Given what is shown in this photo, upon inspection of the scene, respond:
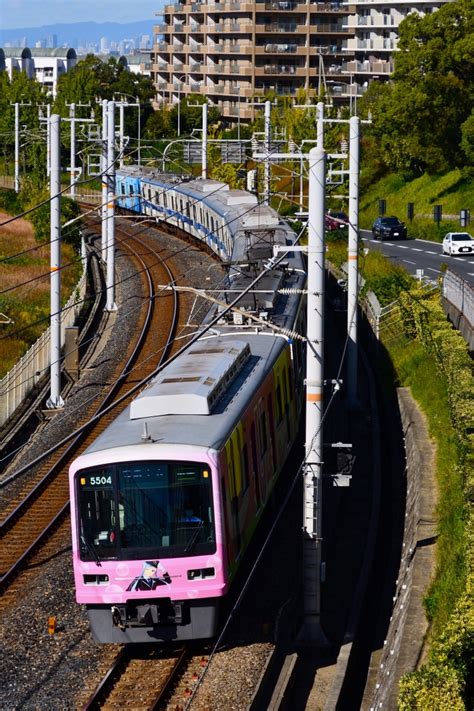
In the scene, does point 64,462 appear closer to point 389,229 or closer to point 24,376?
point 24,376

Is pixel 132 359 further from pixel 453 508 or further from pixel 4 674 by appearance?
A: pixel 4 674

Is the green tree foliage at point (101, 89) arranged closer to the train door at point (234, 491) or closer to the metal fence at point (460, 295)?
the metal fence at point (460, 295)

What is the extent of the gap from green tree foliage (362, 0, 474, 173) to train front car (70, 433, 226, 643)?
128 ft

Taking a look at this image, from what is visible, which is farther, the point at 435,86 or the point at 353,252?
the point at 435,86

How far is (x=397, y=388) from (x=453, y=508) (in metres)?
9.06

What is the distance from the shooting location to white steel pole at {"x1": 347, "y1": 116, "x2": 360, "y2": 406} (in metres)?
23.8

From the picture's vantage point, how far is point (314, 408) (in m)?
14.3

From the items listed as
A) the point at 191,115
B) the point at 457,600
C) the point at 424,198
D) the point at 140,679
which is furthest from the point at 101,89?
the point at 457,600

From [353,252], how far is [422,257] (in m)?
19.0

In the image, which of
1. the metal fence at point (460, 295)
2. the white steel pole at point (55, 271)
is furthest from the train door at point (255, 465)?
the metal fence at point (460, 295)

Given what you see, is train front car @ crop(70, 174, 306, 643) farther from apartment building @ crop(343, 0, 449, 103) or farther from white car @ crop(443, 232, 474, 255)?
apartment building @ crop(343, 0, 449, 103)

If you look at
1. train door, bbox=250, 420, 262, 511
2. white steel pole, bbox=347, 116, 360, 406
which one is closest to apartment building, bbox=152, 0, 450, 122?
white steel pole, bbox=347, 116, 360, 406

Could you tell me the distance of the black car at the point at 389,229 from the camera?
4841 centimetres

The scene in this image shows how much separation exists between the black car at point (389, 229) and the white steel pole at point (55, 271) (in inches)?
1018
